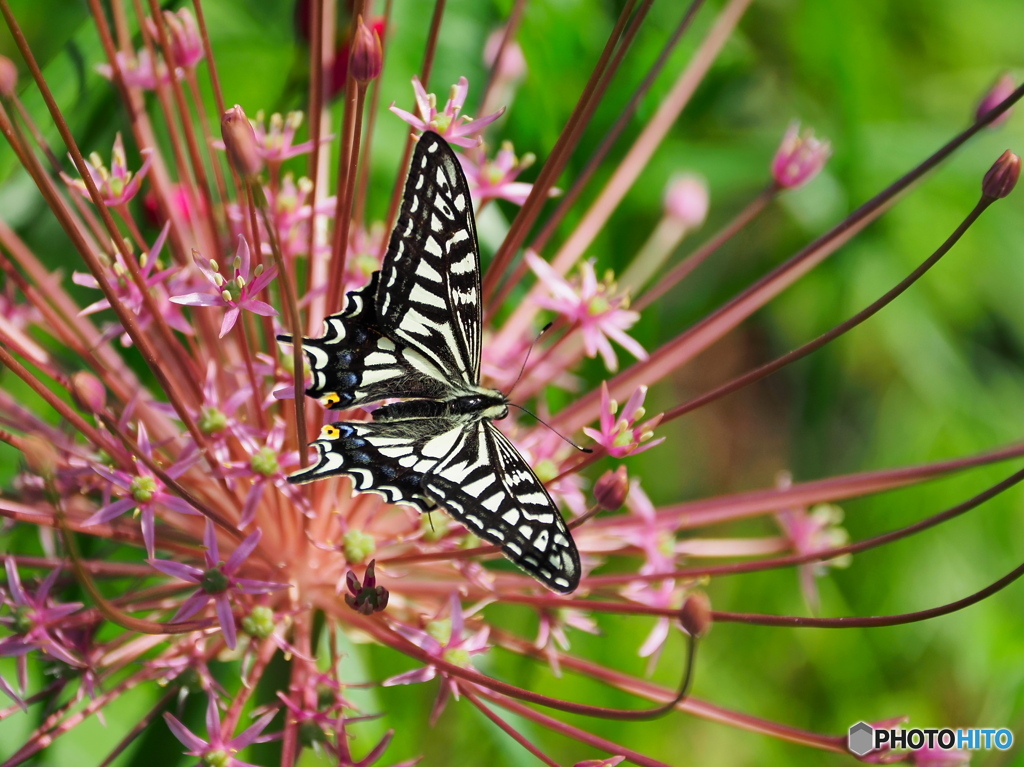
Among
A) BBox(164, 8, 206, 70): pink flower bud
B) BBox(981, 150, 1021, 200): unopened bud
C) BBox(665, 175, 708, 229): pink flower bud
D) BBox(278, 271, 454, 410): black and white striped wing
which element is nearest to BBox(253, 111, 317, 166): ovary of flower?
BBox(164, 8, 206, 70): pink flower bud

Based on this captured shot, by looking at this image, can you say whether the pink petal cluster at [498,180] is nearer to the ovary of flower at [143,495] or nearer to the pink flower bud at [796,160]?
the pink flower bud at [796,160]

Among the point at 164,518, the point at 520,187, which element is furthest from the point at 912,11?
the point at 164,518

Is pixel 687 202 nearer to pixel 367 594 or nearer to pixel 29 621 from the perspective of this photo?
pixel 367 594

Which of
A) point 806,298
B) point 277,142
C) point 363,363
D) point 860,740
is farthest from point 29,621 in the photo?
point 806,298

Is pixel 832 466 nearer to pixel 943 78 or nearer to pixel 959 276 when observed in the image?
pixel 959 276

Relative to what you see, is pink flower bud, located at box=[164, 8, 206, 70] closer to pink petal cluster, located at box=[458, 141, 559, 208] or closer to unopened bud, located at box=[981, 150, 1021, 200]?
pink petal cluster, located at box=[458, 141, 559, 208]

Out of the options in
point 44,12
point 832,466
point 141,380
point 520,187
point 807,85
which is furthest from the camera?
point 832,466

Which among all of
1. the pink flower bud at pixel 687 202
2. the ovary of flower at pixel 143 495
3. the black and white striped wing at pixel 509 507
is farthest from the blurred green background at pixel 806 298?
the black and white striped wing at pixel 509 507
